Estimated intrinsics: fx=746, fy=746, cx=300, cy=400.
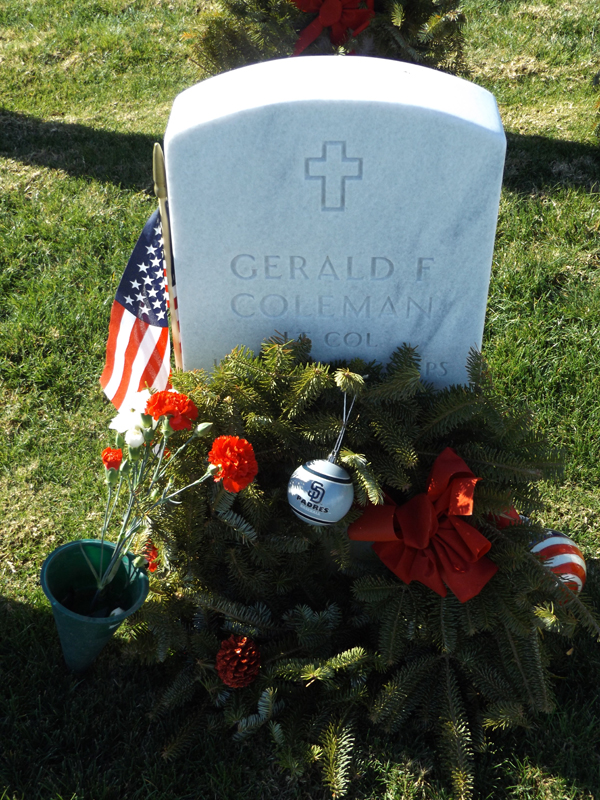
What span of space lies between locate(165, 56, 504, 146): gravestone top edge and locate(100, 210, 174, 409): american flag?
25.0 inches

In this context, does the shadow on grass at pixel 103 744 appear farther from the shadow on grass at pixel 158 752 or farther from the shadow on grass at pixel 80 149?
the shadow on grass at pixel 80 149

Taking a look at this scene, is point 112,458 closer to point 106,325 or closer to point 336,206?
point 336,206

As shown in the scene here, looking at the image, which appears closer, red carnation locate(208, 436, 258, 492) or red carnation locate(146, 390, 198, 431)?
red carnation locate(208, 436, 258, 492)

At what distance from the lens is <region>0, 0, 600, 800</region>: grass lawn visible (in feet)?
7.33

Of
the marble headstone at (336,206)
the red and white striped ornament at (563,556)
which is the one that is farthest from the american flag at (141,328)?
the red and white striped ornament at (563,556)

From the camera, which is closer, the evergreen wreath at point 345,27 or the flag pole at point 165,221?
the flag pole at point 165,221

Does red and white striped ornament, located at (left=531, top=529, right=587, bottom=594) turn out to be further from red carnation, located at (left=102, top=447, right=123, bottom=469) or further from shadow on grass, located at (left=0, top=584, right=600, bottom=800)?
red carnation, located at (left=102, top=447, right=123, bottom=469)

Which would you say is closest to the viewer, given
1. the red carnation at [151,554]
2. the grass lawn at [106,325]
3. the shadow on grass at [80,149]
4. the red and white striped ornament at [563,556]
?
the grass lawn at [106,325]

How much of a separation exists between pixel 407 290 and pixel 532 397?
1.29 metres

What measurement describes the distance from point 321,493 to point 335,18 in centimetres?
281

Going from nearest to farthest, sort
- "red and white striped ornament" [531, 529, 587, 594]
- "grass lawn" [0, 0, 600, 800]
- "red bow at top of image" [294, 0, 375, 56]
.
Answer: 1. "grass lawn" [0, 0, 600, 800]
2. "red and white striped ornament" [531, 529, 587, 594]
3. "red bow at top of image" [294, 0, 375, 56]

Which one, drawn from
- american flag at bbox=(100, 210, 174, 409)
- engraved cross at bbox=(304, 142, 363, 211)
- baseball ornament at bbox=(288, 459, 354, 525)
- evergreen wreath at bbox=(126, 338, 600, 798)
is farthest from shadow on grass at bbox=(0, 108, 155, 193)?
baseball ornament at bbox=(288, 459, 354, 525)

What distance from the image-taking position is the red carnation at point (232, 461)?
201 cm

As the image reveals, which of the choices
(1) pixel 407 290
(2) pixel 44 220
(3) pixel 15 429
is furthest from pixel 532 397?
(2) pixel 44 220
